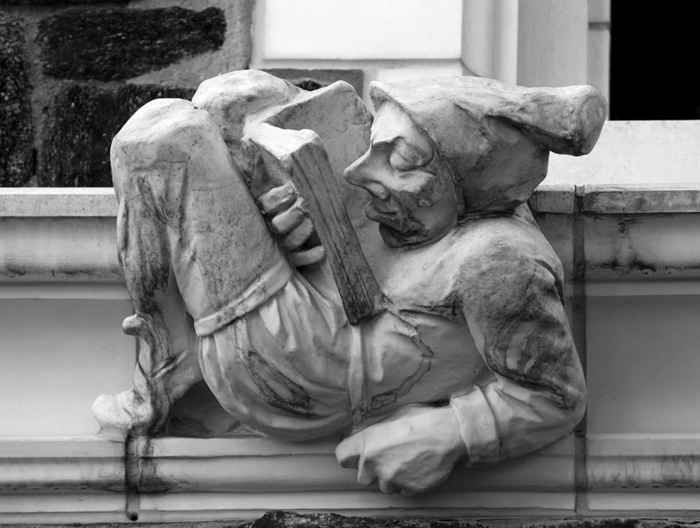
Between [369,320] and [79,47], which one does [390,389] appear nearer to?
[369,320]

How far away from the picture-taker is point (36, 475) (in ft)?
6.48

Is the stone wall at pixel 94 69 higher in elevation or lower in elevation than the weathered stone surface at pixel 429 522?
higher

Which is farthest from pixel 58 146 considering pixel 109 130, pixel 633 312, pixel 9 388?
pixel 633 312

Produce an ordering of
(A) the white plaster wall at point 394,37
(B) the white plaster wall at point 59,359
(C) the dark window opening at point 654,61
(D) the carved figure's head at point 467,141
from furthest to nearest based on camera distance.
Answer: (C) the dark window opening at point 654,61 → (A) the white plaster wall at point 394,37 → (B) the white plaster wall at point 59,359 → (D) the carved figure's head at point 467,141

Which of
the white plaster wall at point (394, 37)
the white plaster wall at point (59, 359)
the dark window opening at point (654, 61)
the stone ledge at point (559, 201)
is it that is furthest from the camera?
the dark window opening at point (654, 61)

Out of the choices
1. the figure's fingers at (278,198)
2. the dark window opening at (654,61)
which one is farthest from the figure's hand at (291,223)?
the dark window opening at (654,61)

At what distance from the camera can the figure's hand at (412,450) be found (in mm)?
1831

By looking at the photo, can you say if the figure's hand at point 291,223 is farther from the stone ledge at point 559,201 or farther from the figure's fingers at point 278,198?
the stone ledge at point 559,201

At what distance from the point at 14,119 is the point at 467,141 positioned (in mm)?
863

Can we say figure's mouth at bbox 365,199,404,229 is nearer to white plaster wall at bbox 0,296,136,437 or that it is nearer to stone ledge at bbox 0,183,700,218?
stone ledge at bbox 0,183,700,218

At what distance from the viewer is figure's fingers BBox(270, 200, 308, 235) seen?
1.82m

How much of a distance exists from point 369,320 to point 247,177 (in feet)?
0.78

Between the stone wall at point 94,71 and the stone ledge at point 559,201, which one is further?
the stone wall at point 94,71

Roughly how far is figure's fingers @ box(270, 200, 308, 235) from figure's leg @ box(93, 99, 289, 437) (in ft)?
0.06
